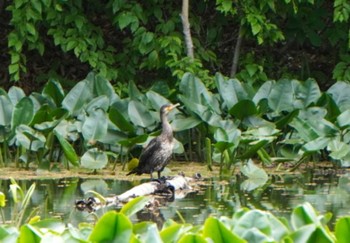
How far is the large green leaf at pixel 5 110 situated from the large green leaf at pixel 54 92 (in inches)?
23.7

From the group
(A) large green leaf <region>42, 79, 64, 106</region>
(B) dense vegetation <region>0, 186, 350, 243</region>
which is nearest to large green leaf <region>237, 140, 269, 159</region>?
(A) large green leaf <region>42, 79, 64, 106</region>

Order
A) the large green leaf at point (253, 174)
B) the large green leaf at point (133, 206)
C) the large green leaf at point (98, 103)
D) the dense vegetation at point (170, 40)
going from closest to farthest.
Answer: the large green leaf at point (133, 206), the large green leaf at point (253, 174), the large green leaf at point (98, 103), the dense vegetation at point (170, 40)

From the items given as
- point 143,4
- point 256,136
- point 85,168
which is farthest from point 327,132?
point 143,4

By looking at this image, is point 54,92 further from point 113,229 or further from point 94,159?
point 113,229

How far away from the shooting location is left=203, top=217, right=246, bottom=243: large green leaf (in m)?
4.46

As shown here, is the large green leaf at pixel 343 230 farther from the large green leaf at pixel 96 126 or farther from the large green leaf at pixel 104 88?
the large green leaf at pixel 104 88

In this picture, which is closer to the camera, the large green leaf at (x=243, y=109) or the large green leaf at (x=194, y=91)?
the large green leaf at (x=243, y=109)

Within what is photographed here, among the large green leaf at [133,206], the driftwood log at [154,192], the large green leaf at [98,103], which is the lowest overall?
the large green leaf at [133,206]

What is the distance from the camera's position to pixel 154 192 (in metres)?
10.6

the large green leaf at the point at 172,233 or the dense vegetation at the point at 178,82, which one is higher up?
the dense vegetation at the point at 178,82

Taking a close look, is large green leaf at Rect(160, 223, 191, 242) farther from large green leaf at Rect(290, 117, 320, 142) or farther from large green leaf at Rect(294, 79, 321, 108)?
large green leaf at Rect(294, 79, 321, 108)

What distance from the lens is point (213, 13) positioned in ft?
52.5

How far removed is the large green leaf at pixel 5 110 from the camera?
12891 mm

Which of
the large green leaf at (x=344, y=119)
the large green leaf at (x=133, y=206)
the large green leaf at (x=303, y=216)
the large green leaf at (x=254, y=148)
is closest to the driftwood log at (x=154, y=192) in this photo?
the large green leaf at (x=254, y=148)
